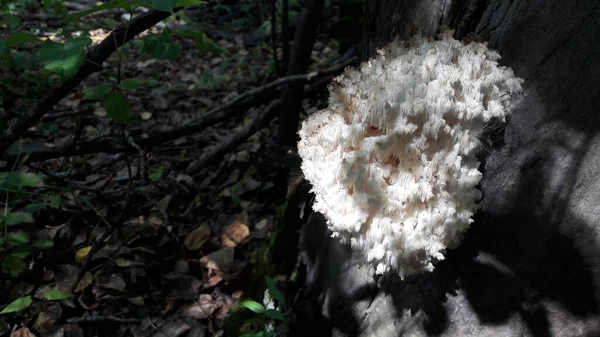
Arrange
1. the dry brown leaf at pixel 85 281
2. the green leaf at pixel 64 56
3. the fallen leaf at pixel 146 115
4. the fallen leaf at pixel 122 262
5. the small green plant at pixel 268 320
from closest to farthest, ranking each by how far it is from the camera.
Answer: the green leaf at pixel 64 56
the small green plant at pixel 268 320
the dry brown leaf at pixel 85 281
the fallen leaf at pixel 122 262
the fallen leaf at pixel 146 115

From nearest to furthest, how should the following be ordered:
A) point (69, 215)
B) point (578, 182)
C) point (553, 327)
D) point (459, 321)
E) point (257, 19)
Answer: point (578, 182)
point (553, 327)
point (459, 321)
point (69, 215)
point (257, 19)

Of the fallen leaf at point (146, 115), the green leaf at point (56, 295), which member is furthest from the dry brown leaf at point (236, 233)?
the fallen leaf at point (146, 115)

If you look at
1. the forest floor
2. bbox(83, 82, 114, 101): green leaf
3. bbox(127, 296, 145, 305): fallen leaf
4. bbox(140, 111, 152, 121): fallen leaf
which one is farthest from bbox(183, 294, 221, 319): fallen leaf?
bbox(140, 111, 152, 121): fallen leaf

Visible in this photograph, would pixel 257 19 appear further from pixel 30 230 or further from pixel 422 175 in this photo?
pixel 422 175

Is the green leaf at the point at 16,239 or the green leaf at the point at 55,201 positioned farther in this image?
the green leaf at the point at 55,201

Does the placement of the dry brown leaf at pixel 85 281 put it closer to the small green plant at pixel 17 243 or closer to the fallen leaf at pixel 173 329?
the small green plant at pixel 17 243

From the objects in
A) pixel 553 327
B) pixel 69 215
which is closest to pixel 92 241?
pixel 69 215

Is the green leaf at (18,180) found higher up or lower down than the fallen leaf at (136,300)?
higher up
